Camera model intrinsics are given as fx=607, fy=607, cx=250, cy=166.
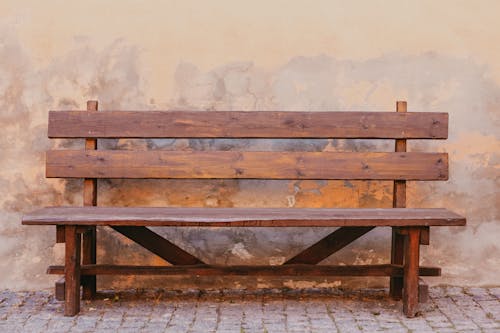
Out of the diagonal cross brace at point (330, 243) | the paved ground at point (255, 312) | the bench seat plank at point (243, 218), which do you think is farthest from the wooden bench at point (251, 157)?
the bench seat plank at point (243, 218)

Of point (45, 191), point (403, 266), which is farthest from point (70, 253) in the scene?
point (403, 266)

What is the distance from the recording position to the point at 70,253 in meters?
3.38

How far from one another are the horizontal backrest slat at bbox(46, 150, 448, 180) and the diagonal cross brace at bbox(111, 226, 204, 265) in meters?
0.38

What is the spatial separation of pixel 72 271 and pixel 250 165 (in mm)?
1237

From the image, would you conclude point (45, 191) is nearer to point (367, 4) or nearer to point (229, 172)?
point (229, 172)

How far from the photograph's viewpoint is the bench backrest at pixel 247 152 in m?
3.83

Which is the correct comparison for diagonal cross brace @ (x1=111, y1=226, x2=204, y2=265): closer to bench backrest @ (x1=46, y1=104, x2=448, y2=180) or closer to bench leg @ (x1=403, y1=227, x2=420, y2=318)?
bench backrest @ (x1=46, y1=104, x2=448, y2=180)

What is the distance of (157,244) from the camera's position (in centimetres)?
369

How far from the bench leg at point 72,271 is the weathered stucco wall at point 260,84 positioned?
69 centimetres

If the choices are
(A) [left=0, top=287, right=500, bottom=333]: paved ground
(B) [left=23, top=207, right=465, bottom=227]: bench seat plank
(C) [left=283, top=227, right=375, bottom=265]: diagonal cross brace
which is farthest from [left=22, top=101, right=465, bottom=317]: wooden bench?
(B) [left=23, top=207, right=465, bottom=227]: bench seat plank

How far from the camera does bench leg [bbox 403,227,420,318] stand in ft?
11.1

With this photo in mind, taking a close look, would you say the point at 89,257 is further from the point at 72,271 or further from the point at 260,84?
the point at 260,84

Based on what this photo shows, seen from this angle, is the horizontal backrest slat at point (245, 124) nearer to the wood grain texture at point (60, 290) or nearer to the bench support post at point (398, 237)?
the bench support post at point (398, 237)

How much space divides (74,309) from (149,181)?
103cm
